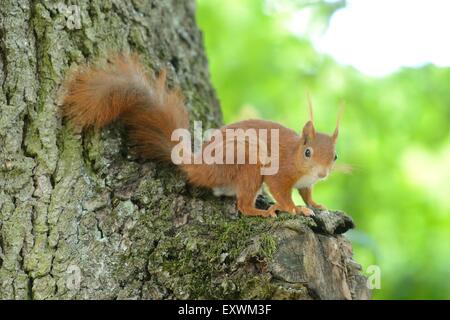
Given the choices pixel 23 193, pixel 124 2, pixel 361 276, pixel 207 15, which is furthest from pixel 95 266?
pixel 207 15

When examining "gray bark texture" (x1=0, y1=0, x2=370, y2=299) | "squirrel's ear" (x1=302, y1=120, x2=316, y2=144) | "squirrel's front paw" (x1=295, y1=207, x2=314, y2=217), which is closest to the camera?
"gray bark texture" (x1=0, y1=0, x2=370, y2=299)

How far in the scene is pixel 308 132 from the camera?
2436 mm

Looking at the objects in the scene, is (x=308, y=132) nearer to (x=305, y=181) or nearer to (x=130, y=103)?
(x=305, y=181)

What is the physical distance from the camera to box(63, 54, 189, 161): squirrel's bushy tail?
2.33 metres

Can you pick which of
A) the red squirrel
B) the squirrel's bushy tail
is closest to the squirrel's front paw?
the red squirrel

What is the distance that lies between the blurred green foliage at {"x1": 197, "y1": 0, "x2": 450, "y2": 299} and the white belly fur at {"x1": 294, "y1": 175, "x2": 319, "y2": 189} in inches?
59.3

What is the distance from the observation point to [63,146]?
227 centimetres

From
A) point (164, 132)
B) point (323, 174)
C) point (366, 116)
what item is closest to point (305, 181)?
point (323, 174)

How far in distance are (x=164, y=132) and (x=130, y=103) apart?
18cm

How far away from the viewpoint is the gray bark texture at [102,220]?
76.9 inches

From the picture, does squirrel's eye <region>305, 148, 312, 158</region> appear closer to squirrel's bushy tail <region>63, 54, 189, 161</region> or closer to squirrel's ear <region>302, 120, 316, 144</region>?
squirrel's ear <region>302, 120, 316, 144</region>

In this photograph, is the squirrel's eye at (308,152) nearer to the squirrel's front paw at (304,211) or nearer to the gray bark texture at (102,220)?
the squirrel's front paw at (304,211)

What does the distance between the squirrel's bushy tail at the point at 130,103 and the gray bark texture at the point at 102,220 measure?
50mm
